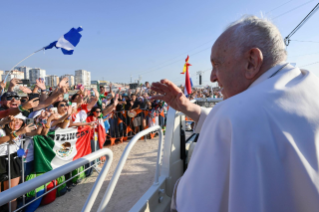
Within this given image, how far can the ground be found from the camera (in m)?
3.74

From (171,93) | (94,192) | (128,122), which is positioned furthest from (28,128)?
(128,122)

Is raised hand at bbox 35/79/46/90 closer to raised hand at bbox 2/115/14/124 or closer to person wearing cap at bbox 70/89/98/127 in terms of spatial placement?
person wearing cap at bbox 70/89/98/127

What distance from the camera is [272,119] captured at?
69cm

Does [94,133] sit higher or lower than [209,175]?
lower

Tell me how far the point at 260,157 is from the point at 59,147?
14.1 feet

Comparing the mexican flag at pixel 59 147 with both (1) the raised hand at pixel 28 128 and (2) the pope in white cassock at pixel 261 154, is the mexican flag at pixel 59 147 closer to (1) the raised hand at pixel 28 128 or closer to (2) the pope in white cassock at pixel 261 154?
(1) the raised hand at pixel 28 128

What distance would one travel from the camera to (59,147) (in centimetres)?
409

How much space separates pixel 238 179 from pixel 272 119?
0.25 m

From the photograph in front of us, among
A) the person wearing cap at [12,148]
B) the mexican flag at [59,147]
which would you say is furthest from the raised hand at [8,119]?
the mexican flag at [59,147]

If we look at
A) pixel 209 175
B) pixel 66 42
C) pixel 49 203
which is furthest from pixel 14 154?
pixel 209 175

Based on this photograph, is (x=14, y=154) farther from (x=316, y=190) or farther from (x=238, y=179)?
(x=316, y=190)

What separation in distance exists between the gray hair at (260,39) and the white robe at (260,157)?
0.99 feet

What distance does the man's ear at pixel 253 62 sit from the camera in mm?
961

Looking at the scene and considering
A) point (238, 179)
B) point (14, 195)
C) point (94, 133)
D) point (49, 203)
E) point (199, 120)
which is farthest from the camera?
point (94, 133)
